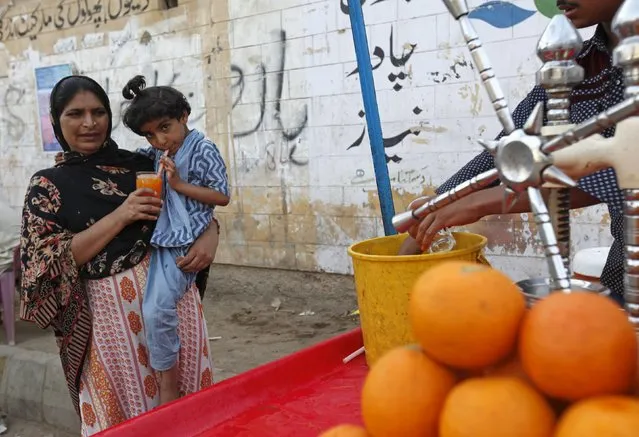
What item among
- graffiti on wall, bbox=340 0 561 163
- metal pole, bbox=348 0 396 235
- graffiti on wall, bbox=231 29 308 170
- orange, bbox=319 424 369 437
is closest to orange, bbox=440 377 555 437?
orange, bbox=319 424 369 437

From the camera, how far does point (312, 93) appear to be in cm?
451

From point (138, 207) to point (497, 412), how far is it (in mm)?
1558

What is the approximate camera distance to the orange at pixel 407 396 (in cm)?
70

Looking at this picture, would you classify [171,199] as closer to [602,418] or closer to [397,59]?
[602,418]

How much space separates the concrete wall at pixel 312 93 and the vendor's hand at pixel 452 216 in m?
2.72

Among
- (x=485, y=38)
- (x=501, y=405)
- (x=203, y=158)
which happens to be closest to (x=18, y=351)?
(x=203, y=158)

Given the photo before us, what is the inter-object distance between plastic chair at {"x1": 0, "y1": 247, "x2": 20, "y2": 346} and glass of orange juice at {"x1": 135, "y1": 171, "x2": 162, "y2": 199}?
277 cm

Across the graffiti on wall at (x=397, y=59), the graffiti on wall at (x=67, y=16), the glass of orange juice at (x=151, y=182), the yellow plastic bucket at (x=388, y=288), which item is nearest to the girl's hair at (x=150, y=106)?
the glass of orange juice at (x=151, y=182)

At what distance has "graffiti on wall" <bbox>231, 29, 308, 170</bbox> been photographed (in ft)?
15.1

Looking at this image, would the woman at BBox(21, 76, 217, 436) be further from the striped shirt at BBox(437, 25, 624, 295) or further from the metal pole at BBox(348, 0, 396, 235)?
the striped shirt at BBox(437, 25, 624, 295)

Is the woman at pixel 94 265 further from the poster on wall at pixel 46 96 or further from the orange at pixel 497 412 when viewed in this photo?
the poster on wall at pixel 46 96

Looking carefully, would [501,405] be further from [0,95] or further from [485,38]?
[0,95]

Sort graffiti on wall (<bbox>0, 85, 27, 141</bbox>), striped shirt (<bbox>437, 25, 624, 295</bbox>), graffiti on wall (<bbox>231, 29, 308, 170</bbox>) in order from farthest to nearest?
graffiti on wall (<bbox>0, 85, 27, 141</bbox>), graffiti on wall (<bbox>231, 29, 308, 170</bbox>), striped shirt (<bbox>437, 25, 624, 295</bbox>)

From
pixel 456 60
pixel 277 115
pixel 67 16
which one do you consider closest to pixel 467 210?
pixel 456 60
